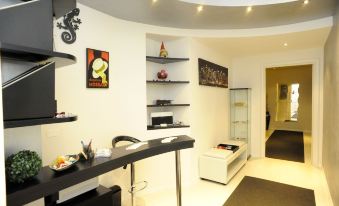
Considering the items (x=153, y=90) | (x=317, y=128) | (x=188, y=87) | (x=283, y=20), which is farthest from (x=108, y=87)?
(x=317, y=128)

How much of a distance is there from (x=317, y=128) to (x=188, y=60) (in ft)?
9.92

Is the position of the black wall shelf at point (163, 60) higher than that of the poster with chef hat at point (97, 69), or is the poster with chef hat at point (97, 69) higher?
the black wall shelf at point (163, 60)

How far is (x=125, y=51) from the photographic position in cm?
282

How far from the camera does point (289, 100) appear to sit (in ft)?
28.9

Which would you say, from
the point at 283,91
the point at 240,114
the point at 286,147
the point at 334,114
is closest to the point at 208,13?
the point at 334,114

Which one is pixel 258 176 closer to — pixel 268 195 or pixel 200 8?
pixel 268 195

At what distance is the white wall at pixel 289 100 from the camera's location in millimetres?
8250

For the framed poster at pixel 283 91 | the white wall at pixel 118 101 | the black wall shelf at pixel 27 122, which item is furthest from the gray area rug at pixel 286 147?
the black wall shelf at pixel 27 122

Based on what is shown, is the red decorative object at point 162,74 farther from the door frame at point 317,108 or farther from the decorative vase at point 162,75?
the door frame at point 317,108

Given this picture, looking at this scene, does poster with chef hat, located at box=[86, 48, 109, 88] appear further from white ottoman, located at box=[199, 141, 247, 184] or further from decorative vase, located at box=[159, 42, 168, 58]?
white ottoman, located at box=[199, 141, 247, 184]

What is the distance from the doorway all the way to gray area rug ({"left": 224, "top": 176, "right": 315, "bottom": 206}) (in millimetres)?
4298

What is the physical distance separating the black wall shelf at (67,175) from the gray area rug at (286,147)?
167 inches

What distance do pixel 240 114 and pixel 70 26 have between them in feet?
13.2

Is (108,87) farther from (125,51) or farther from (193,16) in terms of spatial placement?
(193,16)
